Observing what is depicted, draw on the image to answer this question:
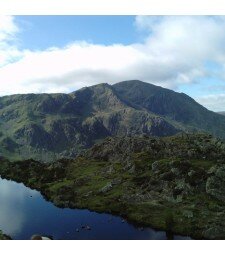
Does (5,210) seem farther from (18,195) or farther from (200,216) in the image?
(200,216)

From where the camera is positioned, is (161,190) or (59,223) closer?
(59,223)

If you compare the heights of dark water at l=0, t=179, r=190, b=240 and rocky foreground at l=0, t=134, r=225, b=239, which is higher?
rocky foreground at l=0, t=134, r=225, b=239

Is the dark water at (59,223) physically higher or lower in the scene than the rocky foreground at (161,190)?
lower

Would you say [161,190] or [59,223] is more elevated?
[161,190]

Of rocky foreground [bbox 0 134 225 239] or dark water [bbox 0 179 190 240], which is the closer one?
dark water [bbox 0 179 190 240]
